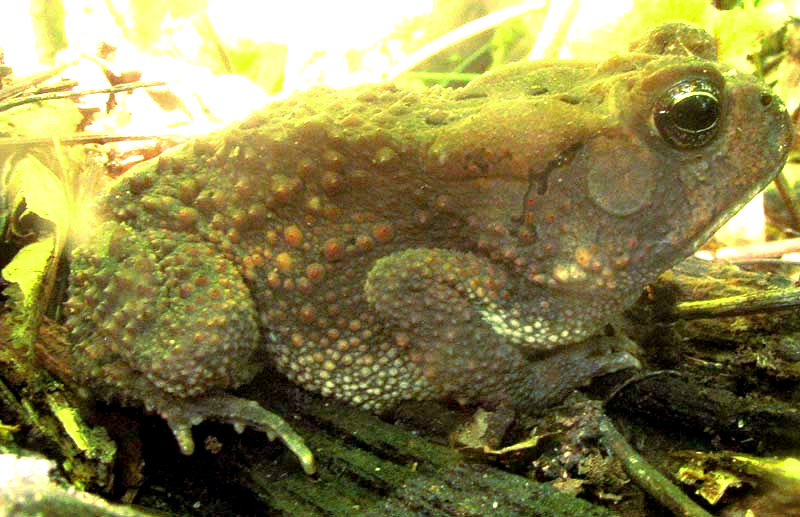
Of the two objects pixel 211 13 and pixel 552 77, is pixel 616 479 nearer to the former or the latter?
pixel 552 77

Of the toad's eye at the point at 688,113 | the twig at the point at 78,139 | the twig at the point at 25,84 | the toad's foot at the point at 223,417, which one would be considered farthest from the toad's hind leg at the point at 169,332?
the toad's eye at the point at 688,113

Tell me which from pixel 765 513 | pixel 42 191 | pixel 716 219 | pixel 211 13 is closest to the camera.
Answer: pixel 765 513

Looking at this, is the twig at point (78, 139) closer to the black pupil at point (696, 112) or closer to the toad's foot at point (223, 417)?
the toad's foot at point (223, 417)

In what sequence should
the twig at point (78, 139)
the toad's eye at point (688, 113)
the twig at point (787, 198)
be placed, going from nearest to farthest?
the toad's eye at point (688, 113) < the twig at point (78, 139) < the twig at point (787, 198)

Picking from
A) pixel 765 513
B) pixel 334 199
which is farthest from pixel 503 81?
pixel 765 513

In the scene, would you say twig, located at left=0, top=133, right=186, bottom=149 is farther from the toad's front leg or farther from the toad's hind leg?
the toad's front leg

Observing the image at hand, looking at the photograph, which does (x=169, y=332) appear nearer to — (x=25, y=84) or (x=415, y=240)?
(x=415, y=240)

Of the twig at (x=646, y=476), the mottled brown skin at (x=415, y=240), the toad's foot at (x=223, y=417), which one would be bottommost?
the twig at (x=646, y=476)
